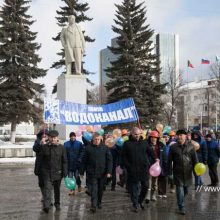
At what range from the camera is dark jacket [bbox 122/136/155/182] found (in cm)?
972

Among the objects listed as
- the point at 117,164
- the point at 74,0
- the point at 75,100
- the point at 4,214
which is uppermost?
the point at 74,0

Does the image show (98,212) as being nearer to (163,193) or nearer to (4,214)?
(4,214)

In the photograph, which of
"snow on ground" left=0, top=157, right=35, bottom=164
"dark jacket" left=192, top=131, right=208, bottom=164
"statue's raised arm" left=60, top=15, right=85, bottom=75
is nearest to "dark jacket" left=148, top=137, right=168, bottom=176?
"dark jacket" left=192, top=131, right=208, bottom=164

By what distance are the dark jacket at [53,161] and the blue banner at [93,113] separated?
789 centimetres

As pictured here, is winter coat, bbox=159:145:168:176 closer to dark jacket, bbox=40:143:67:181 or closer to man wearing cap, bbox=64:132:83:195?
man wearing cap, bbox=64:132:83:195

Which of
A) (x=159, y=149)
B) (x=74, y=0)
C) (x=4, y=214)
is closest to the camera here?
(x=4, y=214)

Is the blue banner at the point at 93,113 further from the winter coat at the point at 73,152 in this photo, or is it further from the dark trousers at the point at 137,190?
the dark trousers at the point at 137,190

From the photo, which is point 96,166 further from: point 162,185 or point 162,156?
point 162,185

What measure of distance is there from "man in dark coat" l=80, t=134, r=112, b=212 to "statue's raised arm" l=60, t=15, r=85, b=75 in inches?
651

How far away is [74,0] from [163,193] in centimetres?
3279

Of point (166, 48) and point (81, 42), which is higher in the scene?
point (166, 48)

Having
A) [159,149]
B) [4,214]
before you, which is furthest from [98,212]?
[159,149]

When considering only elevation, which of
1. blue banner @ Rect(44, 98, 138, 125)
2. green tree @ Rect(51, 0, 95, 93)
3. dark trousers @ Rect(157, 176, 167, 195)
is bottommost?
dark trousers @ Rect(157, 176, 167, 195)

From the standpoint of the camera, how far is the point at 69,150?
12.2 m
